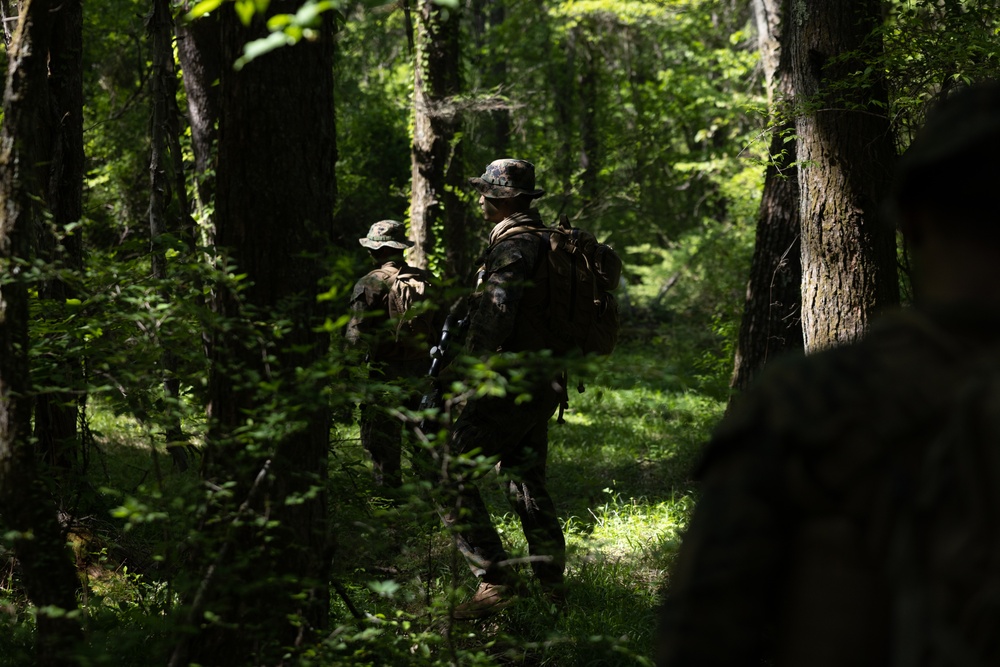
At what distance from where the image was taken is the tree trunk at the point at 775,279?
7.64 meters

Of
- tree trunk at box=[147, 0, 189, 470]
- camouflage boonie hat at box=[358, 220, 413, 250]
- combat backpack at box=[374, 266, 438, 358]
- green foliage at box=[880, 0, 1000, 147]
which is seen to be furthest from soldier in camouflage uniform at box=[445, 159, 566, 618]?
camouflage boonie hat at box=[358, 220, 413, 250]

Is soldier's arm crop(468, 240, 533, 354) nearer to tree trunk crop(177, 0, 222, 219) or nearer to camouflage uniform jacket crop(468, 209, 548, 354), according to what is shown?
camouflage uniform jacket crop(468, 209, 548, 354)

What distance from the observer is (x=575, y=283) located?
5.12 m

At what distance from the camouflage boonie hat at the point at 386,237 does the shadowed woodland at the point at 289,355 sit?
92cm

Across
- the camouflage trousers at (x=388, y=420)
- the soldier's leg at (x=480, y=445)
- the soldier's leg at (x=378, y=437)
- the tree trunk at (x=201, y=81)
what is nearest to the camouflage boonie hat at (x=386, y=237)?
the camouflage trousers at (x=388, y=420)

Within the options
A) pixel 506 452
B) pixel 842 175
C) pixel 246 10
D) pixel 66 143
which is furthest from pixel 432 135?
pixel 246 10

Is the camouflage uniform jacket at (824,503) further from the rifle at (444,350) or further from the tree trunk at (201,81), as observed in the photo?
the tree trunk at (201,81)

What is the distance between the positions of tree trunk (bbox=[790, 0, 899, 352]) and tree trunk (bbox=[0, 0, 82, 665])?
3941 millimetres

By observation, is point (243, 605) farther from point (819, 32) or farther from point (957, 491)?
point (819, 32)

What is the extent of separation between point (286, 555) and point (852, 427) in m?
2.38

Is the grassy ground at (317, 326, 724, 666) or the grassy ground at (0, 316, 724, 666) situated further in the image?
the grassy ground at (317, 326, 724, 666)

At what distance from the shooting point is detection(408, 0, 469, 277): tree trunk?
11164mm

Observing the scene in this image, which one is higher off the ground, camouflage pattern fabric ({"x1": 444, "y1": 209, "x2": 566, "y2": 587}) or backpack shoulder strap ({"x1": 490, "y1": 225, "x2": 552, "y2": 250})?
backpack shoulder strap ({"x1": 490, "y1": 225, "x2": 552, "y2": 250})

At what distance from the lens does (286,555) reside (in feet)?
10.5
